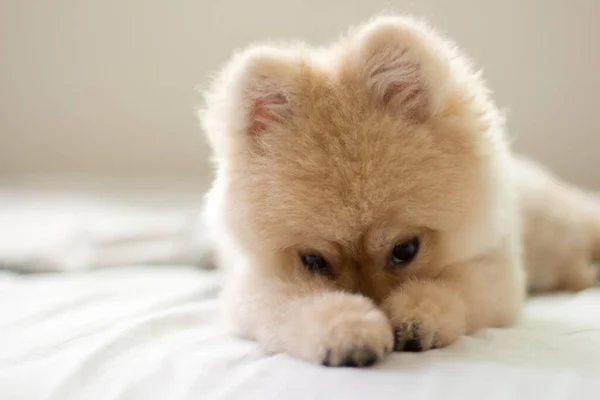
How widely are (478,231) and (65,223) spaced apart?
4.66 ft

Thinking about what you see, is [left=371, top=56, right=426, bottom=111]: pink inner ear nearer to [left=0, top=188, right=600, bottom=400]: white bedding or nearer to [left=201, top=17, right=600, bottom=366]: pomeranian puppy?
[left=201, top=17, right=600, bottom=366]: pomeranian puppy

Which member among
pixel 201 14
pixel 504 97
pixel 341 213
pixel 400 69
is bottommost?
pixel 341 213

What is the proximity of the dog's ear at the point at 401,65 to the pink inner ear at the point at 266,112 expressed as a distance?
16 centimetres

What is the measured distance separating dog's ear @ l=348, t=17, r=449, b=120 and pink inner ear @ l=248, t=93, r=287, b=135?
16 cm

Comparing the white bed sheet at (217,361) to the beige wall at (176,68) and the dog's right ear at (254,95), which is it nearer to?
the dog's right ear at (254,95)

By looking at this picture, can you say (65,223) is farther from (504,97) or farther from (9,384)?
(504,97)

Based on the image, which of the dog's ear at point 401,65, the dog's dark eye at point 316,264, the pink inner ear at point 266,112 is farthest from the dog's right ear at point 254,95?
the dog's dark eye at point 316,264

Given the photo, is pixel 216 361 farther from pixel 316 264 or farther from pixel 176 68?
pixel 176 68

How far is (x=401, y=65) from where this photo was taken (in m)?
1.25

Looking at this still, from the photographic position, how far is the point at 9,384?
1025mm

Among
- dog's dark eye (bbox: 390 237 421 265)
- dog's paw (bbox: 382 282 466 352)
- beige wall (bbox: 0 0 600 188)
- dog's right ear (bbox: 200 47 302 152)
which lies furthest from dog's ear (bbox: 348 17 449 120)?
beige wall (bbox: 0 0 600 188)

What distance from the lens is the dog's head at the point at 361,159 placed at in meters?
1.18

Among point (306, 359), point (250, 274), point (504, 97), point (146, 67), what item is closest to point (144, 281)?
point (250, 274)

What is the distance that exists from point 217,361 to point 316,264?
0.30 m
